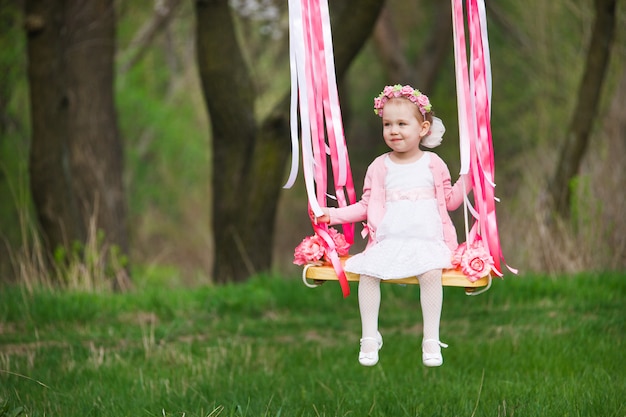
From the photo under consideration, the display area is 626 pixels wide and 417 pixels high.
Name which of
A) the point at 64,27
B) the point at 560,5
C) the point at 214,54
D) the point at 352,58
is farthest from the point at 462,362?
the point at 560,5

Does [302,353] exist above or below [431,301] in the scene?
below

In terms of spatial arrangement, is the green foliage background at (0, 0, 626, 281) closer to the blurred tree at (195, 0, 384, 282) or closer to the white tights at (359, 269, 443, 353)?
the blurred tree at (195, 0, 384, 282)

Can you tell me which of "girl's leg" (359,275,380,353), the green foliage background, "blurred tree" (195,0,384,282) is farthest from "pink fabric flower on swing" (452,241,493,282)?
"blurred tree" (195,0,384,282)

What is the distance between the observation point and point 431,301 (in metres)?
3.72

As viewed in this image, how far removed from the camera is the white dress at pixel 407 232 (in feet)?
12.0

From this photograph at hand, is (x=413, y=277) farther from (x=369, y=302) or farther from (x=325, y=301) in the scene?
(x=325, y=301)

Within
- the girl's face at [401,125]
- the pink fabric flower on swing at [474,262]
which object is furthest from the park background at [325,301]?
the girl's face at [401,125]

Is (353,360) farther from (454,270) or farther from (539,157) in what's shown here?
(539,157)

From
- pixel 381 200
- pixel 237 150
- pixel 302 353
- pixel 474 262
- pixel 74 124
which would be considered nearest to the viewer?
pixel 474 262

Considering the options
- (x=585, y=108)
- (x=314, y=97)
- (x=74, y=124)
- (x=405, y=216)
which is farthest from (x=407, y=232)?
(x=74, y=124)

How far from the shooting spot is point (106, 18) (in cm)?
1006

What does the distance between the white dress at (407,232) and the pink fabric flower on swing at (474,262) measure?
6 cm

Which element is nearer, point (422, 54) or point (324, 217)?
point (324, 217)

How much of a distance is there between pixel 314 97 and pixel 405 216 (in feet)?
2.29
